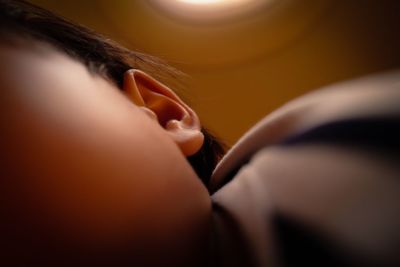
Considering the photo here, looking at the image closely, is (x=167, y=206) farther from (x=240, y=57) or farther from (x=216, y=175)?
(x=240, y=57)

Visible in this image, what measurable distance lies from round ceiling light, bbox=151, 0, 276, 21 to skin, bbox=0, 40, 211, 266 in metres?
0.53

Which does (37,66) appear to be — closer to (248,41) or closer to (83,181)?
(83,181)

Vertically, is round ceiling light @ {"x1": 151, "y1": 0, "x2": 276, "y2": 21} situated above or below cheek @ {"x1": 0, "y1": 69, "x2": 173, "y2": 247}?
below

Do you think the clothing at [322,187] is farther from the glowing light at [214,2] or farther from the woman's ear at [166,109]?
the glowing light at [214,2]

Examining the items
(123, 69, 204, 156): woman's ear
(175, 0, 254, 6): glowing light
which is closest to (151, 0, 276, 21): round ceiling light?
(175, 0, 254, 6): glowing light

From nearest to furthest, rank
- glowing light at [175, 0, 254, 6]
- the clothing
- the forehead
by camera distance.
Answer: the clothing < the forehead < glowing light at [175, 0, 254, 6]

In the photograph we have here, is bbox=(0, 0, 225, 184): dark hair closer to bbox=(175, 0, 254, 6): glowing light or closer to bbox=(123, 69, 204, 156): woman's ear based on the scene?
bbox=(123, 69, 204, 156): woman's ear

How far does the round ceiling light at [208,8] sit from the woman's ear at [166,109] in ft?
1.41

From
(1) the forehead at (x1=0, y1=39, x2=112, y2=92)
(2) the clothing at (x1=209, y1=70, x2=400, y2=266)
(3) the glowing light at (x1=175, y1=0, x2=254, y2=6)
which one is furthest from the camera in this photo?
(3) the glowing light at (x1=175, y1=0, x2=254, y2=6)

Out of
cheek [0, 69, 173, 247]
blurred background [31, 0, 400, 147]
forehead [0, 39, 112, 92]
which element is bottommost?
blurred background [31, 0, 400, 147]

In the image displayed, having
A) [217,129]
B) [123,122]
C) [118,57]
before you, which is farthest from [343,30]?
[123,122]

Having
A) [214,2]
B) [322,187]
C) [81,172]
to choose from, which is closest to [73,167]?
[81,172]

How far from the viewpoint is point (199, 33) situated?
2.87ft

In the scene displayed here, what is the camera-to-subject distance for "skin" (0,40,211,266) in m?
0.23
